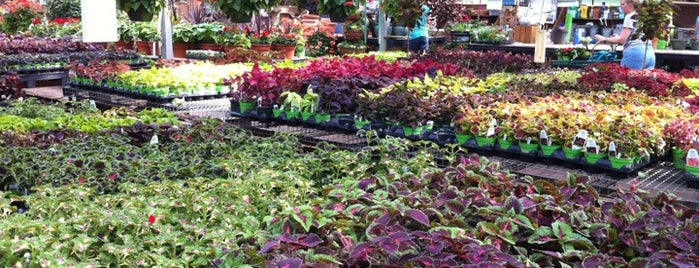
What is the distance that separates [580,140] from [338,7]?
377 centimetres

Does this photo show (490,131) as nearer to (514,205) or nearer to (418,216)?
(514,205)

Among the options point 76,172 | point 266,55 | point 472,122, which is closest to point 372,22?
point 266,55

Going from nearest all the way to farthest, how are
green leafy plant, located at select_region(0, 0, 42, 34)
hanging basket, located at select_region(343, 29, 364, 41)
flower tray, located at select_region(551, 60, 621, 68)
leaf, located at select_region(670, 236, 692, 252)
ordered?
leaf, located at select_region(670, 236, 692, 252) < flower tray, located at select_region(551, 60, 621, 68) < hanging basket, located at select_region(343, 29, 364, 41) < green leafy plant, located at select_region(0, 0, 42, 34)

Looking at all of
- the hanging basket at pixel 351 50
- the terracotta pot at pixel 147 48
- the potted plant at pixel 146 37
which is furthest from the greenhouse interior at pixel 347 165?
the hanging basket at pixel 351 50

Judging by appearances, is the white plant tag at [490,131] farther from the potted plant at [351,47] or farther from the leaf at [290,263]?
the potted plant at [351,47]

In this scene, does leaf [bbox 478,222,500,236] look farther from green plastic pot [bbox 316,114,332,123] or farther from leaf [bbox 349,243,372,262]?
green plastic pot [bbox 316,114,332,123]

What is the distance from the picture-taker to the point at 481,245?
1943mm

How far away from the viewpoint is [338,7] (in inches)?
280

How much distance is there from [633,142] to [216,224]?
2240mm

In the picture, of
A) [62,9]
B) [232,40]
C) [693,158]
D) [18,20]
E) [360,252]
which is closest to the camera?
[360,252]

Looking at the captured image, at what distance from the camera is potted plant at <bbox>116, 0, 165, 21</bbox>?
19.2 feet

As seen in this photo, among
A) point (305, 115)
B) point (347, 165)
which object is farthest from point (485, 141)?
point (305, 115)

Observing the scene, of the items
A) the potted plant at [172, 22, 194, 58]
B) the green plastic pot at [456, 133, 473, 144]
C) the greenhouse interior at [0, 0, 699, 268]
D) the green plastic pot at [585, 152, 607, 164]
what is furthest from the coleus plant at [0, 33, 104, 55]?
the green plastic pot at [585, 152, 607, 164]

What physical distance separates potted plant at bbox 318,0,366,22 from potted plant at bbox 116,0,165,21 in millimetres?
1606
